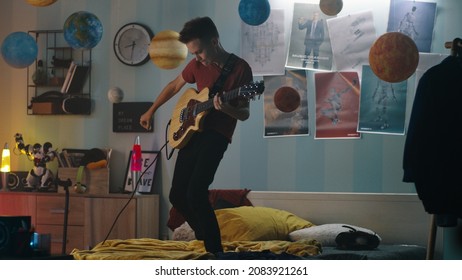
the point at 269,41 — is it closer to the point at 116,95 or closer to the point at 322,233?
the point at 116,95

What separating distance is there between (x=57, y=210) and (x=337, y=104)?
213cm

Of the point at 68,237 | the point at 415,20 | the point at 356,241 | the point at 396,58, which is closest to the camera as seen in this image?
the point at 396,58

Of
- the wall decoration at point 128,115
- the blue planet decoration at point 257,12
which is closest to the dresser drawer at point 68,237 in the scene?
the wall decoration at point 128,115

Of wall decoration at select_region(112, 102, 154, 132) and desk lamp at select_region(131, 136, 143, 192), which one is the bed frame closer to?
desk lamp at select_region(131, 136, 143, 192)

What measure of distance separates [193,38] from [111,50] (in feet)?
2.60

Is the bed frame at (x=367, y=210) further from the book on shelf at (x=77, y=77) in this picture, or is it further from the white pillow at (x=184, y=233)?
the book on shelf at (x=77, y=77)

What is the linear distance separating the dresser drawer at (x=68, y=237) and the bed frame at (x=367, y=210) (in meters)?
1.26

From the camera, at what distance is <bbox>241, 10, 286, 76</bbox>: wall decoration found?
5488 millimetres

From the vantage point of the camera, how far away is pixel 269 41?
551 cm

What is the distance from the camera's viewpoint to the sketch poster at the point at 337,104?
18.0ft

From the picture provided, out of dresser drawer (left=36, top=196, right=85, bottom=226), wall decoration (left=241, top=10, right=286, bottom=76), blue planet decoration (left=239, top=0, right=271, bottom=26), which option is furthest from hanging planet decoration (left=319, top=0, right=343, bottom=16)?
dresser drawer (left=36, top=196, right=85, bottom=226)

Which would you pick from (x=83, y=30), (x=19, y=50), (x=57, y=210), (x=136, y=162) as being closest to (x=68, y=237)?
(x=57, y=210)
